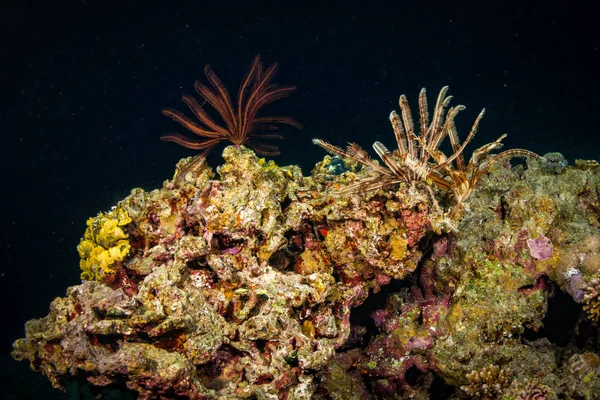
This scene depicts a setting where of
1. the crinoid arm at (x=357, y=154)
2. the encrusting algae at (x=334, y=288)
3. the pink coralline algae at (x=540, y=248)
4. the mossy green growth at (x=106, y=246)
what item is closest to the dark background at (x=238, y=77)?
the crinoid arm at (x=357, y=154)

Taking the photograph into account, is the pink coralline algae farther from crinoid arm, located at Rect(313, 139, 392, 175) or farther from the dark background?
the dark background

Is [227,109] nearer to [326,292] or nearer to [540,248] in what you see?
[326,292]

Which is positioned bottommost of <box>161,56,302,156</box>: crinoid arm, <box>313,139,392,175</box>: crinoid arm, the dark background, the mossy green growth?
the mossy green growth

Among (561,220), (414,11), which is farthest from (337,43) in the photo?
(561,220)

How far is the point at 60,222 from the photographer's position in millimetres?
24531

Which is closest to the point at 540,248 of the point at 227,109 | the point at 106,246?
the point at 227,109

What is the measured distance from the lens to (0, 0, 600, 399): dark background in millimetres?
19062

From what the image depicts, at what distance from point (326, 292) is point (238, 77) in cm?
2121

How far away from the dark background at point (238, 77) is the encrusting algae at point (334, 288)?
15.6 m

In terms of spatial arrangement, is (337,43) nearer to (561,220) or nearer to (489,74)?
(489,74)

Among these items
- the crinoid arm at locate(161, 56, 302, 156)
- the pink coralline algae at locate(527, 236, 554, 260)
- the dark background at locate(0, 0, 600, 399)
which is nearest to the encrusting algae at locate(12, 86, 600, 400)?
the pink coralline algae at locate(527, 236, 554, 260)

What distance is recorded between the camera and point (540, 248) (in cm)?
375

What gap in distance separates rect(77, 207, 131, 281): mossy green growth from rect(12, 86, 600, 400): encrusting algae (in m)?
0.02

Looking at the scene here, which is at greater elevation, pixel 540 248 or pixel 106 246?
pixel 106 246
